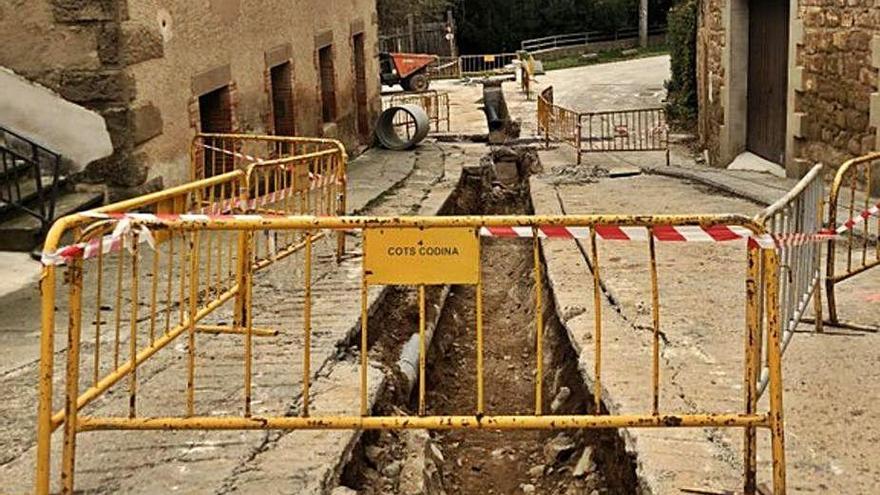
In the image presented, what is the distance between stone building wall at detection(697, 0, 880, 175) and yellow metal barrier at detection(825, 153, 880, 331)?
22.2 inches

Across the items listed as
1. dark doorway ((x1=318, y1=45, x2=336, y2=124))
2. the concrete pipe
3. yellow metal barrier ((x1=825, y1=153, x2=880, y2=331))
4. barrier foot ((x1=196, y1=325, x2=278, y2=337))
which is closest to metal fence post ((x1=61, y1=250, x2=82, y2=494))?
barrier foot ((x1=196, y1=325, x2=278, y2=337))

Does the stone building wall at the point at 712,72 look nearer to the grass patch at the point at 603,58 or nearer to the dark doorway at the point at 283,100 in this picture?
the dark doorway at the point at 283,100

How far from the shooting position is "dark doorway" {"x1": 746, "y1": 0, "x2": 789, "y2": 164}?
14.8 metres

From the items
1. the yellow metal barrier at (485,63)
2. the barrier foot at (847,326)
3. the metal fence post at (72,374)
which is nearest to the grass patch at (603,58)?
the yellow metal barrier at (485,63)

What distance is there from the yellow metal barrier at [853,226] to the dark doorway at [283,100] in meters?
7.27

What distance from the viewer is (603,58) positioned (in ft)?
167

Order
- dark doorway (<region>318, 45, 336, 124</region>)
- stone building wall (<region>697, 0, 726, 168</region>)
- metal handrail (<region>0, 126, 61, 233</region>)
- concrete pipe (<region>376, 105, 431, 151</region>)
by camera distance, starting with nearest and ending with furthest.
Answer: metal handrail (<region>0, 126, 61, 233</region>) < stone building wall (<region>697, 0, 726, 168</region>) < dark doorway (<region>318, 45, 336, 124</region>) < concrete pipe (<region>376, 105, 431, 151</region>)

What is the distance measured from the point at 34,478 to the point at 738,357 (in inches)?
159

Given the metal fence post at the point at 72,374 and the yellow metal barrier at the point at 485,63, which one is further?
the yellow metal barrier at the point at 485,63

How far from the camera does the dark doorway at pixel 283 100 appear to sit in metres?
15.3

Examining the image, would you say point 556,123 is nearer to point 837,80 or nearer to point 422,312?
point 837,80

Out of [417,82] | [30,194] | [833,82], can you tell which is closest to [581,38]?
[417,82]

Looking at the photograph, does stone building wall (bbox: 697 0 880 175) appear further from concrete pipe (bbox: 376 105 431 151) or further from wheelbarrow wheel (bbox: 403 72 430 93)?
wheelbarrow wheel (bbox: 403 72 430 93)

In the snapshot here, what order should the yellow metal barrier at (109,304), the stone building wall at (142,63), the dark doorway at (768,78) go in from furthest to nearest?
1. the dark doorway at (768,78)
2. the stone building wall at (142,63)
3. the yellow metal barrier at (109,304)
